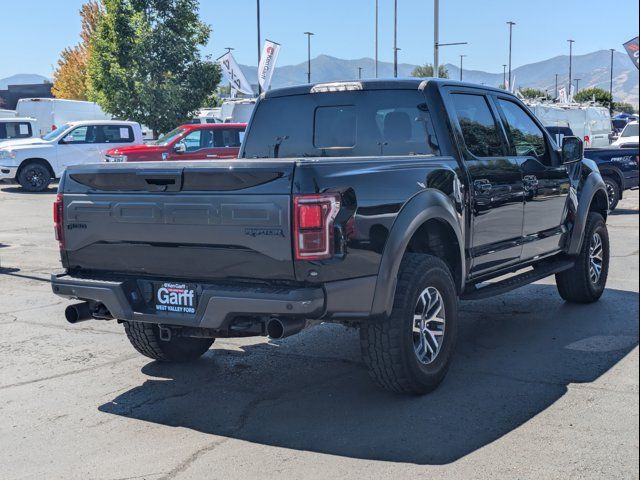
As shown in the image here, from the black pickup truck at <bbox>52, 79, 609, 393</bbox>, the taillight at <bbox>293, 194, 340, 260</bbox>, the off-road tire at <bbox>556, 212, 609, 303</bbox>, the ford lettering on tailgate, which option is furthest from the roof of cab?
the ford lettering on tailgate

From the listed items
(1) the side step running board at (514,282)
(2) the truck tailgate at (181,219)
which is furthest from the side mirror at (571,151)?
(2) the truck tailgate at (181,219)

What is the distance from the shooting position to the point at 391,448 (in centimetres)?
391

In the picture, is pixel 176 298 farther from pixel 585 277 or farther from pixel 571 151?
pixel 585 277

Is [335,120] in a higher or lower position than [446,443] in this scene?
higher

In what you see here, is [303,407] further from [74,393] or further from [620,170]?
[620,170]

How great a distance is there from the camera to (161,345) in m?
5.46

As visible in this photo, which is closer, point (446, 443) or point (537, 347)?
point (446, 443)

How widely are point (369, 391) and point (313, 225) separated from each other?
143 centimetres

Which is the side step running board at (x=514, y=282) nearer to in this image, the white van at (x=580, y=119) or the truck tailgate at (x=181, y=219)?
the truck tailgate at (x=181, y=219)

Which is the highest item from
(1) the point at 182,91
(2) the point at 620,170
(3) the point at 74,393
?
(1) the point at 182,91

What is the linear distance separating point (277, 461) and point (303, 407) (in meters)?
0.80

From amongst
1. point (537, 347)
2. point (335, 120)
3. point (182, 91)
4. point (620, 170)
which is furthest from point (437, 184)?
point (182, 91)

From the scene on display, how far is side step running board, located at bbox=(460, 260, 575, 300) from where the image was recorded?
17.6 feet

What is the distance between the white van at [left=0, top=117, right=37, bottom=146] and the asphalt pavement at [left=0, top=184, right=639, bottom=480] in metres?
22.6
